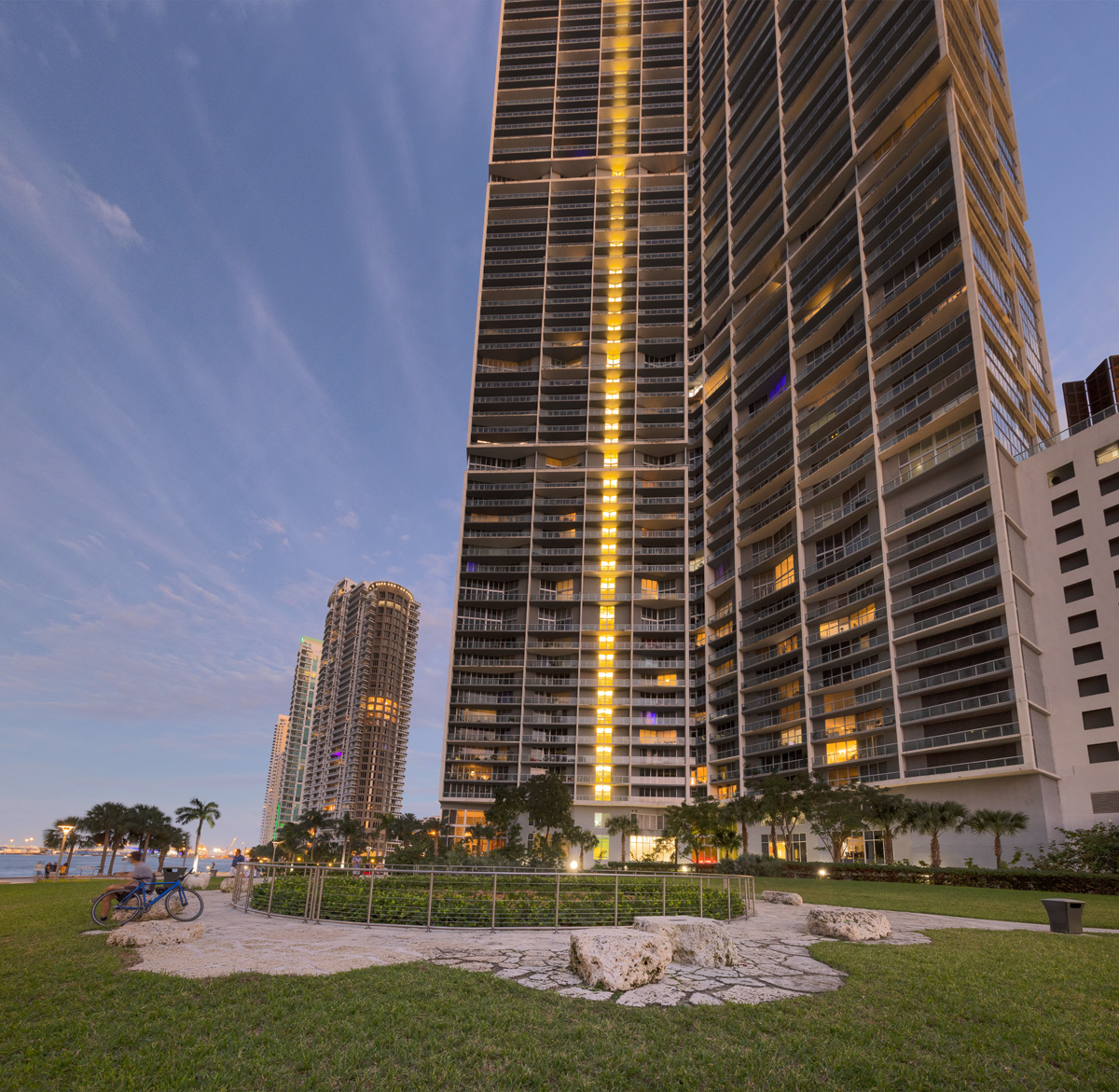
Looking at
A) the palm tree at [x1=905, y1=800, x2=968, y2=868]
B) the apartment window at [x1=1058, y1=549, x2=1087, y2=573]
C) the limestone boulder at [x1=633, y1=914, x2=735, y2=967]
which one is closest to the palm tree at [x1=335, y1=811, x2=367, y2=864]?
the palm tree at [x1=905, y1=800, x2=968, y2=868]

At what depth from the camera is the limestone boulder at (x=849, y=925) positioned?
50.6 ft

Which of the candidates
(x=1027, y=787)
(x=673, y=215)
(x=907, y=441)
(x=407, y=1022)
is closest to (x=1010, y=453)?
(x=907, y=441)

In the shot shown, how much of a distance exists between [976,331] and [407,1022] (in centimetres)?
6853

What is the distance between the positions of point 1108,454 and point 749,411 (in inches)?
1870

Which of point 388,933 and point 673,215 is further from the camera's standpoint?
point 673,215

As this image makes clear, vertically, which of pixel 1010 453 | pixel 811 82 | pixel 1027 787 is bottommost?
pixel 1027 787

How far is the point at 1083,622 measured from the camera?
5409 cm

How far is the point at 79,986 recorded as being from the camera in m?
9.02

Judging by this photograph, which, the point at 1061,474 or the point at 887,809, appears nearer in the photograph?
the point at 887,809

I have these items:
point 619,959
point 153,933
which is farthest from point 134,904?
point 619,959

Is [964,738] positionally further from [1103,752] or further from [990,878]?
[990,878]

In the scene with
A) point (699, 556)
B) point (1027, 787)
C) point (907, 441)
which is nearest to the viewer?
point (1027, 787)

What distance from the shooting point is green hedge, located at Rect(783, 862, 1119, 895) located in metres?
35.6

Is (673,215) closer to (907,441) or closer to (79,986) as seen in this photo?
(907,441)
